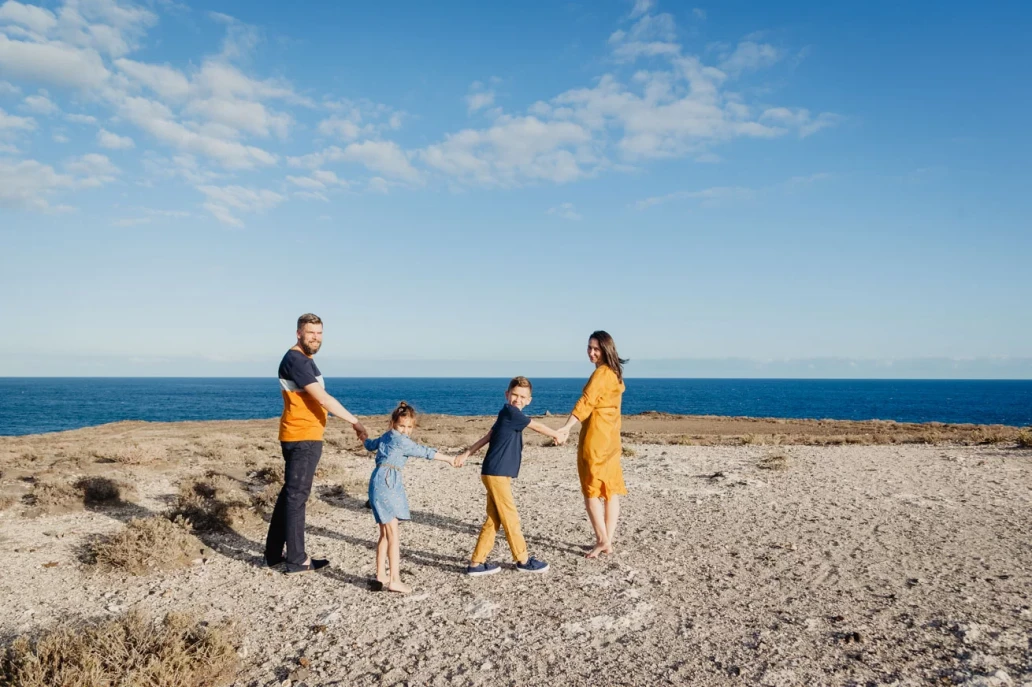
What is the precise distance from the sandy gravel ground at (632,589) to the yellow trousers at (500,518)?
28 cm

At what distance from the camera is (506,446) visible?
6.21 m

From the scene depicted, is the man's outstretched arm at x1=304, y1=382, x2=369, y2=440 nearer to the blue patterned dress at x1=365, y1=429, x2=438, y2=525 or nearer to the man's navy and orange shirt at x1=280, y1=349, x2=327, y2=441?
the man's navy and orange shirt at x1=280, y1=349, x2=327, y2=441

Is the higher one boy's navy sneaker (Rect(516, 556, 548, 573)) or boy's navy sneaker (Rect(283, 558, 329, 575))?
boy's navy sneaker (Rect(516, 556, 548, 573))

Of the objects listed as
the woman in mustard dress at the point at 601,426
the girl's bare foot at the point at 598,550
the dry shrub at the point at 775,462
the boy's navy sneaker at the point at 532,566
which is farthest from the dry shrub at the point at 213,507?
the dry shrub at the point at 775,462

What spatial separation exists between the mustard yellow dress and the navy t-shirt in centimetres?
67

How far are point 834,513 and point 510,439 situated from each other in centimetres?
562

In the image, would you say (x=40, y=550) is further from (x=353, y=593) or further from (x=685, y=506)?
(x=685, y=506)

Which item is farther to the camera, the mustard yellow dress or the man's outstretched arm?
the mustard yellow dress

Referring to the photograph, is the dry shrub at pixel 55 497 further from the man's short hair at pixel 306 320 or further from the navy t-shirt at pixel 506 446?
the navy t-shirt at pixel 506 446

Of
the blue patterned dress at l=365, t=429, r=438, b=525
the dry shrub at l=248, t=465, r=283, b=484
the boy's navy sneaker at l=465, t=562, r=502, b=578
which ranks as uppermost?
the blue patterned dress at l=365, t=429, r=438, b=525

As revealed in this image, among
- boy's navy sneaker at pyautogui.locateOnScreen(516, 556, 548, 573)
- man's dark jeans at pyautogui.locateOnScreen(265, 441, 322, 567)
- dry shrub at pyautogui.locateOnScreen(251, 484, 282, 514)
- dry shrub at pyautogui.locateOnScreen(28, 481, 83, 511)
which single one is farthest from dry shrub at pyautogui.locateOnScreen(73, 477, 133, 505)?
boy's navy sneaker at pyautogui.locateOnScreen(516, 556, 548, 573)

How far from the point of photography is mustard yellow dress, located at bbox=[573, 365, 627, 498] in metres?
6.53

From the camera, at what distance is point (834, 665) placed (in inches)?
170

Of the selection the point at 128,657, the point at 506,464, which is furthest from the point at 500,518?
the point at 128,657
